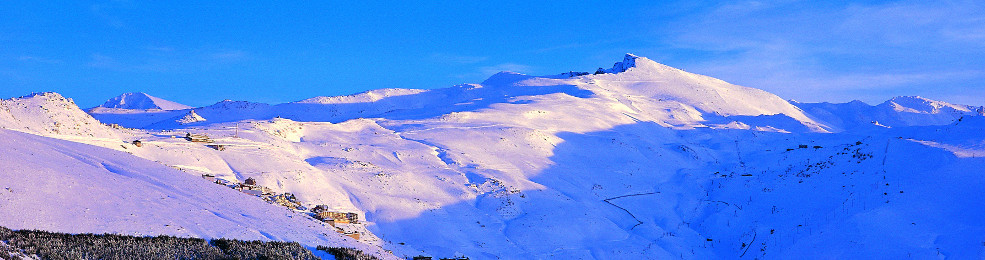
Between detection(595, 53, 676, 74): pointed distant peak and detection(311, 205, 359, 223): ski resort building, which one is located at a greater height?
detection(595, 53, 676, 74): pointed distant peak

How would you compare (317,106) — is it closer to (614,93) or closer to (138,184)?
(614,93)

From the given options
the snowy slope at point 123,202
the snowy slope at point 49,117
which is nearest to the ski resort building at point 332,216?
the snowy slope at point 123,202

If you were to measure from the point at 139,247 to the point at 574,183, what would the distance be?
22007 millimetres

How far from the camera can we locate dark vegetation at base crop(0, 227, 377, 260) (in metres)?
12.6

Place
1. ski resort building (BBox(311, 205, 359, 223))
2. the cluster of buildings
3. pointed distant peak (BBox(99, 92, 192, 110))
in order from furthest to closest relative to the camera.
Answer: pointed distant peak (BBox(99, 92, 192, 110)), the cluster of buildings, ski resort building (BBox(311, 205, 359, 223))

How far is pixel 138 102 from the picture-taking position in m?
101

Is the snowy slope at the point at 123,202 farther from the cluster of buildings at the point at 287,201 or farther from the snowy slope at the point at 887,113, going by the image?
the snowy slope at the point at 887,113

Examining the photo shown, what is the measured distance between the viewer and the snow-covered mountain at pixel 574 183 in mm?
22547

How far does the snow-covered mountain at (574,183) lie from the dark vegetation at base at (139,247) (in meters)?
1.51

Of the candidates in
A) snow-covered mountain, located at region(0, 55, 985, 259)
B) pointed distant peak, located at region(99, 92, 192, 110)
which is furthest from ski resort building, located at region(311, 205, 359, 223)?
pointed distant peak, located at region(99, 92, 192, 110)

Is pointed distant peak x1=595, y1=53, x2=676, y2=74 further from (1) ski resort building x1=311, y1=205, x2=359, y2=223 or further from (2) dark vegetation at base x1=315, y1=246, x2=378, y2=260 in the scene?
(2) dark vegetation at base x1=315, y1=246, x2=378, y2=260

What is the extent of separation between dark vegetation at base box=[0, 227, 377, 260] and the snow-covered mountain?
4.94 feet

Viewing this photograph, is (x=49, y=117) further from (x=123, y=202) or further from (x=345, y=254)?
(x=345, y=254)

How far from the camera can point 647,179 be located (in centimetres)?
→ 3528
